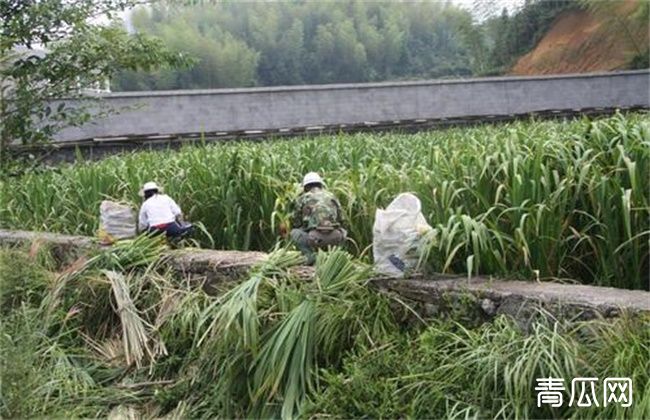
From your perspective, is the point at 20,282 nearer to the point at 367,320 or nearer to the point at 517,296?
the point at 367,320

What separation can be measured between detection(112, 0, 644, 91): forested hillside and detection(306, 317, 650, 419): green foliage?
95.2ft

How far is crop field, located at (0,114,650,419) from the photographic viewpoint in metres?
3.61

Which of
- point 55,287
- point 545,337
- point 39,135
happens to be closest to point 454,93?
point 39,135

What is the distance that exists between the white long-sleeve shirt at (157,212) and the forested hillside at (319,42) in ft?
85.8

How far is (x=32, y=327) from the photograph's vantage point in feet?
18.2

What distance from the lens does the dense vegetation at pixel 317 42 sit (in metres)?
33.7

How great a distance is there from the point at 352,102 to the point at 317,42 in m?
19.2

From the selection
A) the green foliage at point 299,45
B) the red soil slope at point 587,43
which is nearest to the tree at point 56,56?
the red soil slope at point 587,43

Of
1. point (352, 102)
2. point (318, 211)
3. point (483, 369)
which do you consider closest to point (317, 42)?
point (352, 102)

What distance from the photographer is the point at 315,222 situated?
509cm

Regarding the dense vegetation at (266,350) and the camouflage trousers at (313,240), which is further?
the camouflage trousers at (313,240)

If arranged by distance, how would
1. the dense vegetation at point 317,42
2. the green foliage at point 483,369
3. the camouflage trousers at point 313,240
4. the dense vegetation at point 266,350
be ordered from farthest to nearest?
the dense vegetation at point 317,42
the camouflage trousers at point 313,240
the dense vegetation at point 266,350
the green foliage at point 483,369

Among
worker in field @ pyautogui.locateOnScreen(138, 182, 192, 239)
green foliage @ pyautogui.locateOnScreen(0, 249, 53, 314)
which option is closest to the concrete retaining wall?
worker in field @ pyautogui.locateOnScreen(138, 182, 192, 239)

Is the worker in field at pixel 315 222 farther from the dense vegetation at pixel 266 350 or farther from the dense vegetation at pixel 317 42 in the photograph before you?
the dense vegetation at pixel 317 42
